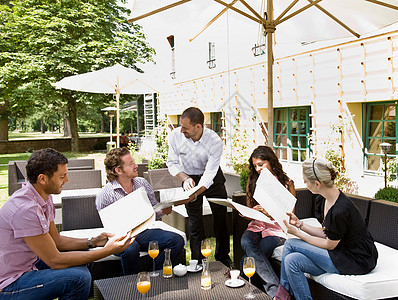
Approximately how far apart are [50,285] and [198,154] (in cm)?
200

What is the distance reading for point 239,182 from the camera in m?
5.89

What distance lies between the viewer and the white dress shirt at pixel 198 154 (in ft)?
13.1

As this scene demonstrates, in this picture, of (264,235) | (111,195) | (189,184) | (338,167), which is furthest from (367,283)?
(338,167)

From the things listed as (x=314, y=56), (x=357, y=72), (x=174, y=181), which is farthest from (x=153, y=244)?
(x=314, y=56)

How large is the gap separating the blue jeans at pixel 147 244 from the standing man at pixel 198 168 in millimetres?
500

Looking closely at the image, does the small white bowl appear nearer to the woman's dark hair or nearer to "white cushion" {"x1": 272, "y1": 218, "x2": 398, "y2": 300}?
"white cushion" {"x1": 272, "y1": 218, "x2": 398, "y2": 300}

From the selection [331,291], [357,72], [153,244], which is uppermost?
[357,72]

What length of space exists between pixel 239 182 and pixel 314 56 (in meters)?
4.03

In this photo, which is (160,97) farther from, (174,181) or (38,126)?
(38,126)

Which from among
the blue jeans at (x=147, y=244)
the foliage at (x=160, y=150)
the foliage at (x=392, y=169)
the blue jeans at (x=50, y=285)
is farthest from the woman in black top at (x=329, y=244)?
the foliage at (x=160, y=150)

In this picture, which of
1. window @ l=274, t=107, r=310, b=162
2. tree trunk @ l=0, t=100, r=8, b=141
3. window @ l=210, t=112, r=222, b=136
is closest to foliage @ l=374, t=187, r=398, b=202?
window @ l=274, t=107, r=310, b=162

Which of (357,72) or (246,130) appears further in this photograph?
(246,130)

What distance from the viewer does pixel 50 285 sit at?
253cm

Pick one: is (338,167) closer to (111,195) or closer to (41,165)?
(111,195)
